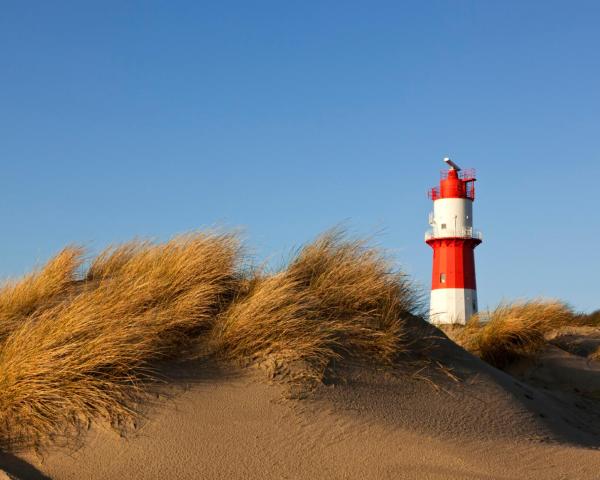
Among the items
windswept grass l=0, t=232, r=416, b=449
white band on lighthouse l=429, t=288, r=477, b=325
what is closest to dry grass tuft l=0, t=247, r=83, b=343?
windswept grass l=0, t=232, r=416, b=449

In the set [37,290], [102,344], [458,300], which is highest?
Result: [458,300]

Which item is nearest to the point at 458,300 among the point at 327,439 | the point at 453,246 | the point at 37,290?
the point at 453,246

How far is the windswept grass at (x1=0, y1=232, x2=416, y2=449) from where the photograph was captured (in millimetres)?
4805

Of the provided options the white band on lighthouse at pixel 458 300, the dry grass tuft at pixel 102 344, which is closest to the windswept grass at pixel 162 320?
the dry grass tuft at pixel 102 344

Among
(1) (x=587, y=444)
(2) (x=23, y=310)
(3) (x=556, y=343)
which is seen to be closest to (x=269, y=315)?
(2) (x=23, y=310)

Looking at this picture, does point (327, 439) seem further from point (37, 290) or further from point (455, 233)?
point (455, 233)

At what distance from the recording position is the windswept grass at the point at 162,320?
4805mm

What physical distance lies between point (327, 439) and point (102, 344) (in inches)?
69.3

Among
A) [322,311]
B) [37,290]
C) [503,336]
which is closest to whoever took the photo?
[322,311]

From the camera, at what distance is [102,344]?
4980 mm

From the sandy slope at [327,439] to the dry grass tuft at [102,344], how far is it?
230 mm

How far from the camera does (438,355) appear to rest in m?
6.47

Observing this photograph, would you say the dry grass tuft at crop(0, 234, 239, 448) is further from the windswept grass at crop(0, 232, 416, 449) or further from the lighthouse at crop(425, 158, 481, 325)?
the lighthouse at crop(425, 158, 481, 325)

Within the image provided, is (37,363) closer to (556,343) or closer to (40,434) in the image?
(40,434)
